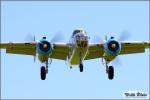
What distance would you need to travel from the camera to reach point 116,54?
38.9 meters

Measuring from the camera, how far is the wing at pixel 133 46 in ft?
139

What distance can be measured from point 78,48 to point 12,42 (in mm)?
7379

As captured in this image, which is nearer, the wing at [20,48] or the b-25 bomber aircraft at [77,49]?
the b-25 bomber aircraft at [77,49]

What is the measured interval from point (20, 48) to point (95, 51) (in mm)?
7504

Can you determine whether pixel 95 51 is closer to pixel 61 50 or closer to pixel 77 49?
pixel 61 50

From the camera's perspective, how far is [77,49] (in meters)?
37.8

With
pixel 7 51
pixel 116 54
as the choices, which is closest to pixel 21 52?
pixel 7 51

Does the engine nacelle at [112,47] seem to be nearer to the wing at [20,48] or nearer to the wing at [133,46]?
the wing at [133,46]

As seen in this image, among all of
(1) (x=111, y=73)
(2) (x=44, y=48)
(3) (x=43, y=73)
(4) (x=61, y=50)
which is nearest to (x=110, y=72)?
(1) (x=111, y=73)

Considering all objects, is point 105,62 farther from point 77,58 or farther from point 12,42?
point 12,42

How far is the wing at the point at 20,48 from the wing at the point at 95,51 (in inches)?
217

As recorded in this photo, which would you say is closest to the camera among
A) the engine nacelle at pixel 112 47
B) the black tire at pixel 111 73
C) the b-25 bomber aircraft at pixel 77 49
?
the b-25 bomber aircraft at pixel 77 49

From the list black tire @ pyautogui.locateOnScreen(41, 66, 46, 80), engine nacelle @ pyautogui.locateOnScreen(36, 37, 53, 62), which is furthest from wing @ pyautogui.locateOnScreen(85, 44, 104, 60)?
black tire @ pyautogui.locateOnScreen(41, 66, 46, 80)

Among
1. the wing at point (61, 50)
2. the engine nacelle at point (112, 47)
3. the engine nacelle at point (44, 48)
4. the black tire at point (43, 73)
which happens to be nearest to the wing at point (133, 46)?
the engine nacelle at point (112, 47)
